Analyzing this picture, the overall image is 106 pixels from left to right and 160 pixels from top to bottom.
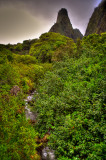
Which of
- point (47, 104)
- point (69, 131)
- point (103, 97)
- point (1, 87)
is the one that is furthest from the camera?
point (1, 87)

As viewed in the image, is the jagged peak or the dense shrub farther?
the jagged peak

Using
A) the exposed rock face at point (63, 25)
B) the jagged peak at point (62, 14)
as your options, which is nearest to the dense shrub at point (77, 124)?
the exposed rock face at point (63, 25)

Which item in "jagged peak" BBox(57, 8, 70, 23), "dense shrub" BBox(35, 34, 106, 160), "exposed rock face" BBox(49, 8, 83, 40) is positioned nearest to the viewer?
"dense shrub" BBox(35, 34, 106, 160)

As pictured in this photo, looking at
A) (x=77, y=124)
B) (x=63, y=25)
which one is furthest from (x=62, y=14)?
(x=77, y=124)

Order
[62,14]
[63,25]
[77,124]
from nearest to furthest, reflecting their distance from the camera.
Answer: [77,124] < [63,25] < [62,14]

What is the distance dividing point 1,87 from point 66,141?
7.25 m

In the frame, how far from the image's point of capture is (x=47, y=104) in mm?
7070

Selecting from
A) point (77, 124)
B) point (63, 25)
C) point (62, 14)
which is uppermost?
point (62, 14)

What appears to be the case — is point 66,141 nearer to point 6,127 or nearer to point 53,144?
point 53,144

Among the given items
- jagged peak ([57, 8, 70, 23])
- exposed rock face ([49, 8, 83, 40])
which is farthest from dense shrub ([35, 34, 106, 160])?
jagged peak ([57, 8, 70, 23])

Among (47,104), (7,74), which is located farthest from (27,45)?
(47,104)

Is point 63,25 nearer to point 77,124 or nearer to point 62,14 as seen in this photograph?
point 62,14

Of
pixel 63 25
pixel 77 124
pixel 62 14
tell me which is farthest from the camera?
pixel 62 14

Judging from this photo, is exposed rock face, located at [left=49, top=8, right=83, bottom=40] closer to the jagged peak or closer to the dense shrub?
the jagged peak
